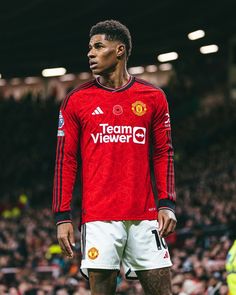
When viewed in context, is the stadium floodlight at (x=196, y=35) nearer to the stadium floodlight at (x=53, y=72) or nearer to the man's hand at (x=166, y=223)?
the stadium floodlight at (x=53, y=72)

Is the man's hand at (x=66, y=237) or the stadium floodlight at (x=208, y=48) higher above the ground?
the stadium floodlight at (x=208, y=48)

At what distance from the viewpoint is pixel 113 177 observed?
4.84 metres

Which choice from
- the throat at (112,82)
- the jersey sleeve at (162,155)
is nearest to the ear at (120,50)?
the throat at (112,82)

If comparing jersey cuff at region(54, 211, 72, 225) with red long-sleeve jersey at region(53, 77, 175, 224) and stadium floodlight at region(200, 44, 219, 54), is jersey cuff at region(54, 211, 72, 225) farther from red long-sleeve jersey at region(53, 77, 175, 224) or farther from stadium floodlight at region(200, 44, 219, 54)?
stadium floodlight at region(200, 44, 219, 54)

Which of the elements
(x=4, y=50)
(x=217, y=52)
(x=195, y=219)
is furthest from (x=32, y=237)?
(x=217, y=52)

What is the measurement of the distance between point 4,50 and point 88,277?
25100 mm

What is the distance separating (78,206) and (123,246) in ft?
81.1

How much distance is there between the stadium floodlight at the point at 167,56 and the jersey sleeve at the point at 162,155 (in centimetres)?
2854

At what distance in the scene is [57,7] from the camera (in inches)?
917

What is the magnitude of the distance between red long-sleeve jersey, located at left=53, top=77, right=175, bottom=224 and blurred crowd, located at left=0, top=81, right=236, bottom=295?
654 millimetres

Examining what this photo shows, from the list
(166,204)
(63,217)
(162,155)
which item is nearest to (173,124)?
(162,155)

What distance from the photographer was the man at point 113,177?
4.80 meters

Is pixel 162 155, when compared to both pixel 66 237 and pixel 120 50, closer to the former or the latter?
pixel 120 50

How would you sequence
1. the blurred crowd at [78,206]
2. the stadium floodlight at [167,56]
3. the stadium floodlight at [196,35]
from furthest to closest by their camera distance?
1. the stadium floodlight at [167,56]
2. the stadium floodlight at [196,35]
3. the blurred crowd at [78,206]
